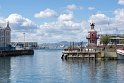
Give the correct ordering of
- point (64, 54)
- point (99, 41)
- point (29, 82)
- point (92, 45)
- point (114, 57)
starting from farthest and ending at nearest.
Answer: point (99, 41)
point (92, 45)
point (64, 54)
point (114, 57)
point (29, 82)

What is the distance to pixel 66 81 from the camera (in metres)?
74.7

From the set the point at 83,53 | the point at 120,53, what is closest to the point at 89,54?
the point at 83,53

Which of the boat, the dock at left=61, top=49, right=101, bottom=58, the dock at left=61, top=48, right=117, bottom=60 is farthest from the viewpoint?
the dock at left=61, top=49, right=101, bottom=58

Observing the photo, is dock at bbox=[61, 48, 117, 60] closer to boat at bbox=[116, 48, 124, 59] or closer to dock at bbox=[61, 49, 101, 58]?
dock at bbox=[61, 49, 101, 58]

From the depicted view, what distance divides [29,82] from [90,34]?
9843cm

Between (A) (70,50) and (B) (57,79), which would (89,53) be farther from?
(B) (57,79)

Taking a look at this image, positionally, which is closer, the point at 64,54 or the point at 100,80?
the point at 100,80

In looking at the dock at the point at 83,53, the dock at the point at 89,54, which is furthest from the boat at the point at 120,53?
the dock at the point at 83,53

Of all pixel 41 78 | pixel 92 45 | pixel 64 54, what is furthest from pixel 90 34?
pixel 41 78

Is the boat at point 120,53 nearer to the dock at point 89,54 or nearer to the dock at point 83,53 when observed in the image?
the dock at point 89,54

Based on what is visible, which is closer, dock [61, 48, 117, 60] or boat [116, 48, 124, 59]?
boat [116, 48, 124, 59]

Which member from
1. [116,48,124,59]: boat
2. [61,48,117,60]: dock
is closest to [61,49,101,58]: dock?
[61,48,117,60]: dock

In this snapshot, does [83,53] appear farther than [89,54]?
Yes

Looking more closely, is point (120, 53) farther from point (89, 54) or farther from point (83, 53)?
point (83, 53)
